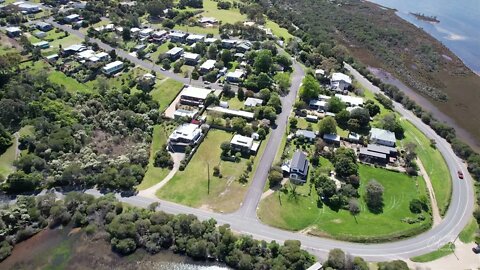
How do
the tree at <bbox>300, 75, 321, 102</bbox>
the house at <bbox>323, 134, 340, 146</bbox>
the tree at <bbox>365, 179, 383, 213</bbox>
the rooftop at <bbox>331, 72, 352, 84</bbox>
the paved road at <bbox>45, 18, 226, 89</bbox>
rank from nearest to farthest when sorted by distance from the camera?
the tree at <bbox>365, 179, 383, 213</bbox>
the house at <bbox>323, 134, 340, 146</bbox>
the tree at <bbox>300, 75, 321, 102</bbox>
the rooftop at <bbox>331, 72, 352, 84</bbox>
the paved road at <bbox>45, 18, 226, 89</bbox>

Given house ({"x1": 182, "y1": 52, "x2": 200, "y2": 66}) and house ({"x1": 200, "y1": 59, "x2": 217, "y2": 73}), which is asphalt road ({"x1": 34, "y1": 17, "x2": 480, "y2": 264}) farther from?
house ({"x1": 182, "y1": 52, "x2": 200, "y2": 66})

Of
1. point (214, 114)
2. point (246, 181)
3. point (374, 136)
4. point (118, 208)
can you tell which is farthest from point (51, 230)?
point (374, 136)

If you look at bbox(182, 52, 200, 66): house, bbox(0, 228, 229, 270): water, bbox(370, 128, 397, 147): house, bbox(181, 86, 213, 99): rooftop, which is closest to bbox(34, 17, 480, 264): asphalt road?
bbox(0, 228, 229, 270): water

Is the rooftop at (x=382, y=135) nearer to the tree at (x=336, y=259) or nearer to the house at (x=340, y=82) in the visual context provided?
the house at (x=340, y=82)

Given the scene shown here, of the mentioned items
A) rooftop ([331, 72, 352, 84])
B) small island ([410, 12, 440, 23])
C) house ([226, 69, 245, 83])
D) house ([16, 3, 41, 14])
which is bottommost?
house ([16, 3, 41, 14])

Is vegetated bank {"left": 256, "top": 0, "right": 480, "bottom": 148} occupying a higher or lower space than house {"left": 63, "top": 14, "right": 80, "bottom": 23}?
higher

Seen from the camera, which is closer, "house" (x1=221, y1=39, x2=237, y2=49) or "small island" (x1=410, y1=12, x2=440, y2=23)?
"house" (x1=221, y1=39, x2=237, y2=49)

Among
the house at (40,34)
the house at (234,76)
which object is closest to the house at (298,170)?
the house at (234,76)
